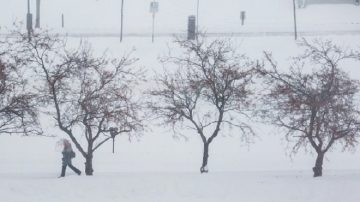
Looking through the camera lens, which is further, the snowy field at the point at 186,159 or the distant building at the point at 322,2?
the distant building at the point at 322,2

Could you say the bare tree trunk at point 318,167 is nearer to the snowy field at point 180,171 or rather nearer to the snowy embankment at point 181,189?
the snowy field at point 180,171

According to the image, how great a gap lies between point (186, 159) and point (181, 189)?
284 inches

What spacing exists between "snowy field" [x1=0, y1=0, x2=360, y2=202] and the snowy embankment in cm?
3

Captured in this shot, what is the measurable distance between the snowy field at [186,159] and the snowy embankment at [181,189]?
0.03 meters

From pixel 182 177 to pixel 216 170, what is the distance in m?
4.35

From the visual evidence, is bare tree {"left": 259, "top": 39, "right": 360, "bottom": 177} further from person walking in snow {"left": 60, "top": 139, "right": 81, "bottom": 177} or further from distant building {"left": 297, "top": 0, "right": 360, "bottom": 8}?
distant building {"left": 297, "top": 0, "right": 360, "bottom": 8}

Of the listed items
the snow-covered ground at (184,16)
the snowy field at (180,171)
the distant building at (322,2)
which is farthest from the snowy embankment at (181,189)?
the distant building at (322,2)

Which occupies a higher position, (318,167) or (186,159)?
(318,167)

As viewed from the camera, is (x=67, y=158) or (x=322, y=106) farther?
(x=67, y=158)

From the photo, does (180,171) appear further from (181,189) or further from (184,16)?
(184,16)

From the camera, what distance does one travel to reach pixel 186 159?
24.8 metres

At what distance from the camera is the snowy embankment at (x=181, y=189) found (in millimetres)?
16688

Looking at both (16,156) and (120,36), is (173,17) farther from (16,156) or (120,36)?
(16,156)

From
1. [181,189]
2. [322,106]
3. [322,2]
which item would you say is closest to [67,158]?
[181,189]
